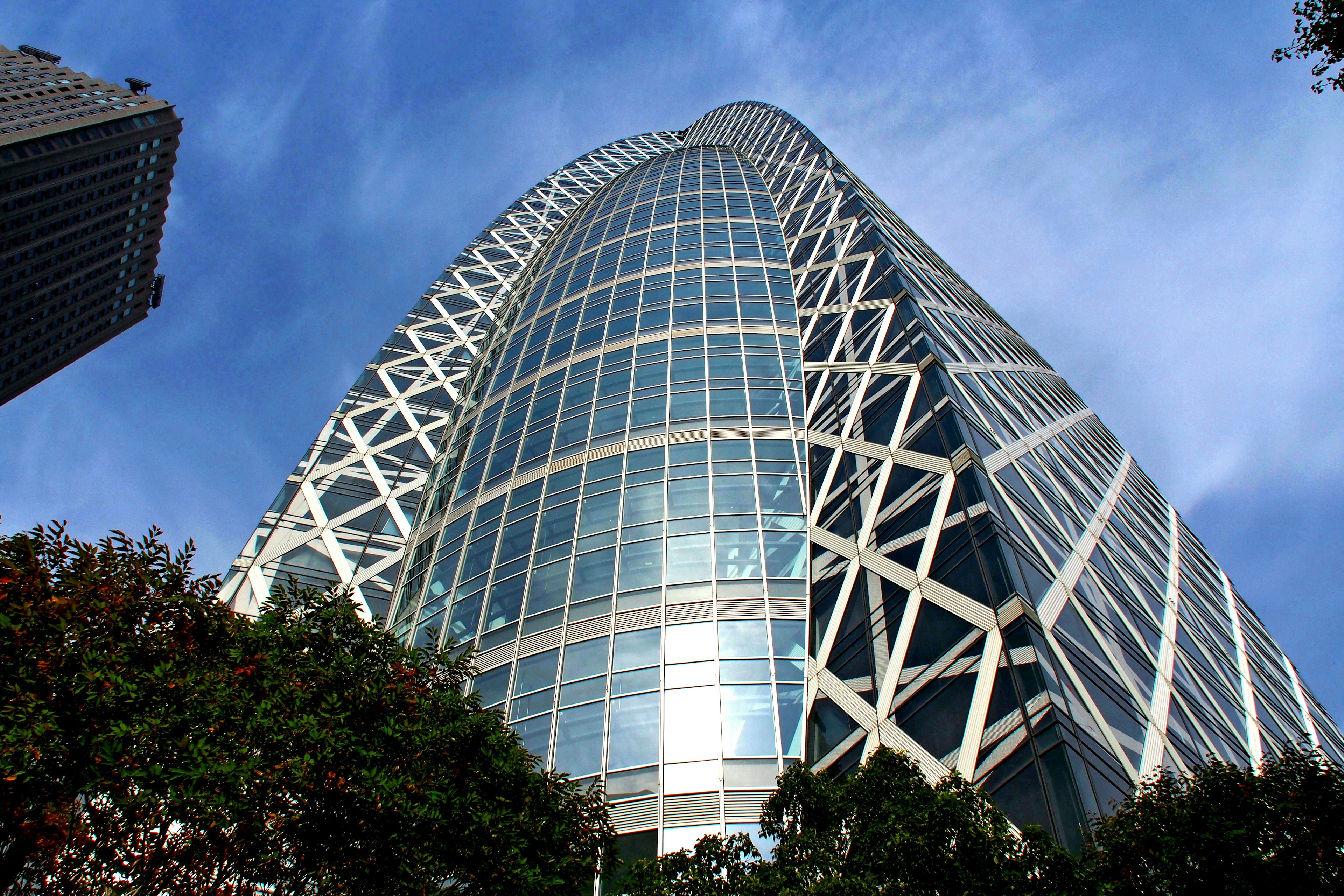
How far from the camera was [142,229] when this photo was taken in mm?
138000

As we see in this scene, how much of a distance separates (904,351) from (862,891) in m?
24.9

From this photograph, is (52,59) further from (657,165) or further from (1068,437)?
(1068,437)

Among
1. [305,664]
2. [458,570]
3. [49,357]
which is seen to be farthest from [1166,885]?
[49,357]

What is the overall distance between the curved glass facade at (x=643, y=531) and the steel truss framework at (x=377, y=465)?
5475mm

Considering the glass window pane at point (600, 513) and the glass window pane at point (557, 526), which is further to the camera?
the glass window pane at point (557, 526)

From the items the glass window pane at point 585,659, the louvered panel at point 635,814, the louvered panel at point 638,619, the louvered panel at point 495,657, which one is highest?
the louvered panel at point 638,619

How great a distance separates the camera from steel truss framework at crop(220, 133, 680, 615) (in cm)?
4484

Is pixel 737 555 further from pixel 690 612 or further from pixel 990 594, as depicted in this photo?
pixel 990 594

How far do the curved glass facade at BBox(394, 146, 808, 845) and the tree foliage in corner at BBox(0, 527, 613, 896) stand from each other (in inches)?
414

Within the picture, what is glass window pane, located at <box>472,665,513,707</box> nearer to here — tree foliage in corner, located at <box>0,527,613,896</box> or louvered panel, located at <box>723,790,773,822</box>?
louvered panel, located at <box>723,790,773,822</box>

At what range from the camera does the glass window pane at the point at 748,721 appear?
24.2 m

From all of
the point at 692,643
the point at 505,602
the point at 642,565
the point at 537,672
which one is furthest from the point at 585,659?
the point at 505,602

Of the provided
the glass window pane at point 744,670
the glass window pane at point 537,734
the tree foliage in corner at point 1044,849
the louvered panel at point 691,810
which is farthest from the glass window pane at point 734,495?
the tree foliage in corner at point 1044,849

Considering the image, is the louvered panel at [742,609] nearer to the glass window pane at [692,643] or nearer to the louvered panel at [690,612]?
the louvered panel at [690,612]
